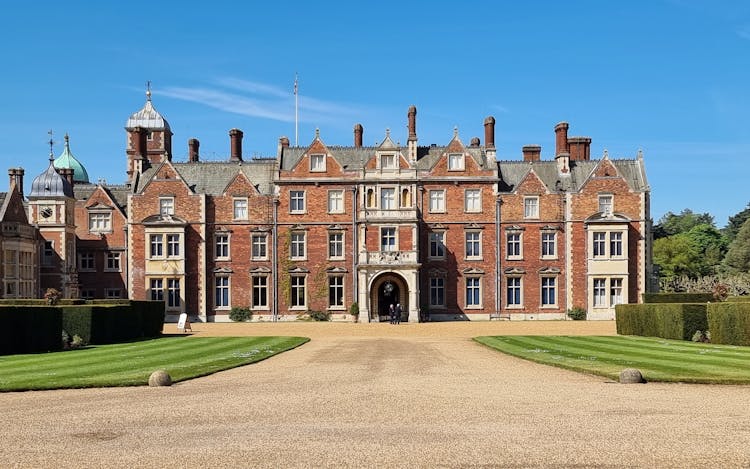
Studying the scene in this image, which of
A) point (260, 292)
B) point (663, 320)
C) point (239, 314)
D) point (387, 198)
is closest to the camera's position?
point (663, 320)

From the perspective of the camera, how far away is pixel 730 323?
26.9 meters

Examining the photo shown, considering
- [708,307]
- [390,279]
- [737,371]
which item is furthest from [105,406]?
[390,279]

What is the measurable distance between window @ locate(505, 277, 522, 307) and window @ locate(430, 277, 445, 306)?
13.5 feet

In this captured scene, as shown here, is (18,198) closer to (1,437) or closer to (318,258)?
(318,258)

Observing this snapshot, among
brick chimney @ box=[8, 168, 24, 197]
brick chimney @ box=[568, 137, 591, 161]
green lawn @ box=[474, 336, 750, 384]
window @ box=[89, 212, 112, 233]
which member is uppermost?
brick chimney @ box=[568, 137, 591, 161]

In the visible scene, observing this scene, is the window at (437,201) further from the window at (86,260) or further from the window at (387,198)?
the window at (86,260)

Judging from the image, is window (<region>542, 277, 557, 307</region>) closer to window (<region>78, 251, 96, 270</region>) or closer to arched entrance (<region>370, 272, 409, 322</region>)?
arched entrance (<region>370, 272, 409, 322</region>)

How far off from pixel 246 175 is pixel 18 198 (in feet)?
45.2

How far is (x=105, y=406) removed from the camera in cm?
1313

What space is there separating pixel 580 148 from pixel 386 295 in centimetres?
1725

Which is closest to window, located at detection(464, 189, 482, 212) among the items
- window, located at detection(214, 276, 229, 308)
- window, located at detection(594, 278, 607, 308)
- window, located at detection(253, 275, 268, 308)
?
window, located at detection(594, 278, 607, 308)

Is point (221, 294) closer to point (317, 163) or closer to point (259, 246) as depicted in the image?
point (259, 246)

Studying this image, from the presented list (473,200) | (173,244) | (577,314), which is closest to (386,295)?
(473,200)

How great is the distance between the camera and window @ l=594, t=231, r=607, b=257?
5028cm
